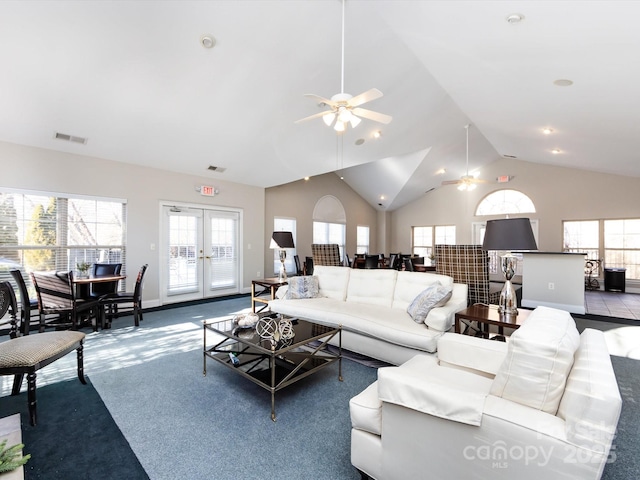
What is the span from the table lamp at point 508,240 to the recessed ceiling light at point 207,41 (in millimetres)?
3479

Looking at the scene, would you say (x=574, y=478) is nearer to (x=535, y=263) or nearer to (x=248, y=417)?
(x=248, y=417)

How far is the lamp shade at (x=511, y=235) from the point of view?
2689mm

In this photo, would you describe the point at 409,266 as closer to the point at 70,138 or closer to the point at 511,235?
the point at 511,235

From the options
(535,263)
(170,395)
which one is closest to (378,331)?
(170,395)

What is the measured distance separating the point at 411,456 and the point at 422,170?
7.98 metres

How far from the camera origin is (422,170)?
8.41 meters

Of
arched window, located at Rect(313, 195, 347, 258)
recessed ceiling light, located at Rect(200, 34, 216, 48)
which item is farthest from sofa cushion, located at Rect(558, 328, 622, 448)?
arched window, located at Rect(313, 195, 347, 258)

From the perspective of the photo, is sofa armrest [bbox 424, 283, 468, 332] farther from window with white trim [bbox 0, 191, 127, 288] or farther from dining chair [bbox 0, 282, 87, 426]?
window with white trim [bbox 0, 191, 127, 288]

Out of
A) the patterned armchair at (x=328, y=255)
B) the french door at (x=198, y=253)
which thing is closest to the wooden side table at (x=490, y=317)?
the patterned armchair at (x=328, y=255)

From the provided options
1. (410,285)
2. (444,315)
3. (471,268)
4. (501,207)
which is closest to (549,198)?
(501,207)

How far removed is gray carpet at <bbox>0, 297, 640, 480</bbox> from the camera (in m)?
1.76

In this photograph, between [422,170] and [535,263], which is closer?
[535,263]

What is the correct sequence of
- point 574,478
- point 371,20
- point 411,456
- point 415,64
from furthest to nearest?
point 415,64 < point 371,20 < point 411,456 < point 574,478

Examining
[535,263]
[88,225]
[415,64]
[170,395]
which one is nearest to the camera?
[170,395]
